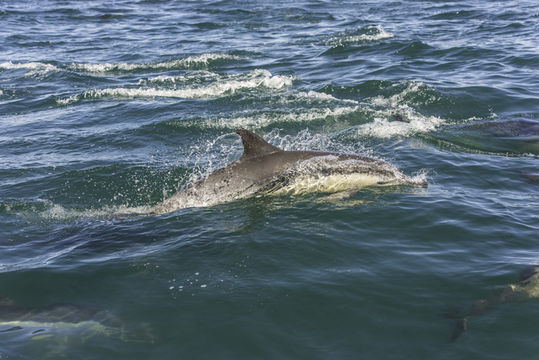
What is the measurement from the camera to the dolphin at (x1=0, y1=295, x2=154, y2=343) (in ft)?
20.3

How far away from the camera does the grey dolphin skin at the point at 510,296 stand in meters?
6.24

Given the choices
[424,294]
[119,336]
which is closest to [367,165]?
[424,294]

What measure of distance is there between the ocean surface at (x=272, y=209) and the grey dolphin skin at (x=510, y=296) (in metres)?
0.09

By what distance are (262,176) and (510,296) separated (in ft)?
14.3

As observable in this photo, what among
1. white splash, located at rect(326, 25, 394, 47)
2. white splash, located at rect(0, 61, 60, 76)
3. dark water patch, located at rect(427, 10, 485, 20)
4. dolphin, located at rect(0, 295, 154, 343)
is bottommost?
dolphin, located at rect(0, 295, 154, 343)

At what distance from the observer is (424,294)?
6.79 metres

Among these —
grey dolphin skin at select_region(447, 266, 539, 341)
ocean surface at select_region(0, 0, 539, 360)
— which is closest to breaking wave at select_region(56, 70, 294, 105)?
ocean surface at select_region(0, 0, 539, 360)

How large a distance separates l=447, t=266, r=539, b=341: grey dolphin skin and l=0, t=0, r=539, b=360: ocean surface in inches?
3.6

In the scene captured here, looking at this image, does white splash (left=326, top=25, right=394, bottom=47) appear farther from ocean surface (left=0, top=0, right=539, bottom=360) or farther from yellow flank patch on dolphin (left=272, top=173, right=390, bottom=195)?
yellow flank patch on dolphin (left=272, top=173, right=390, bottom=195)

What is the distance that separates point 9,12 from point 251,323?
3760cm

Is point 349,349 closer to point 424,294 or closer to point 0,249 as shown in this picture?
point 424,294

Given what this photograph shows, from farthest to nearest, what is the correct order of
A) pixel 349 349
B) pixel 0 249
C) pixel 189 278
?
pixel 0 249 → pixel 189 278 → pixel 349 349

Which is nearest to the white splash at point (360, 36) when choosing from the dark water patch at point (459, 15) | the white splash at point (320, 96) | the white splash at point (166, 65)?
the dark water patch at point (459, 15)

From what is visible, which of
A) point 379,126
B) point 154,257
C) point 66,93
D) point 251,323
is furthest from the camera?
point 66,93
